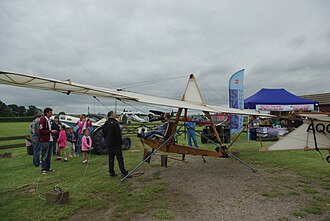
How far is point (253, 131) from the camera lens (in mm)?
16078

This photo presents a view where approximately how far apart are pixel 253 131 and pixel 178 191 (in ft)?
39.4

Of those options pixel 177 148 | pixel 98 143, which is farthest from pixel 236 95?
pixel 98 143

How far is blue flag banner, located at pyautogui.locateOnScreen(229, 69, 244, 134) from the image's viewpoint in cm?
1406

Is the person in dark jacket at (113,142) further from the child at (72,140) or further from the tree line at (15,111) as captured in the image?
the tree line at (15,111)

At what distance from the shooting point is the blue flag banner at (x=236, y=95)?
1406cm

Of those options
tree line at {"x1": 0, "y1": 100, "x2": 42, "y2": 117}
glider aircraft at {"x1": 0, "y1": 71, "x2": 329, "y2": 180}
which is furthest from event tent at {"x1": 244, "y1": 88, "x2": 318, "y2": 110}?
tree line at {"x1": 0, "y1": 100, "x2": 42, "y2": 117}

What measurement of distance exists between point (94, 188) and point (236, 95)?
36.5 ft

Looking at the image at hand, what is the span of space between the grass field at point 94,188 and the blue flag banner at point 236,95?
5.05m

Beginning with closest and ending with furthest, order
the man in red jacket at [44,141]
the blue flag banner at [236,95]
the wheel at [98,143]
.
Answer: the man in red jacket at [44,141] < the wheel at [98,143] < the blue flag banner at [236,95]

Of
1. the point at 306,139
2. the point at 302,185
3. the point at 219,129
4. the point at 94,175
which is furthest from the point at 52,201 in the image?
the point at 219,129

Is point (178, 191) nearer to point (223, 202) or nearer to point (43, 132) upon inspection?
point (223, 202)

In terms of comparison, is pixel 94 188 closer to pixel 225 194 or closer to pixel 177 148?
pixel 177 148

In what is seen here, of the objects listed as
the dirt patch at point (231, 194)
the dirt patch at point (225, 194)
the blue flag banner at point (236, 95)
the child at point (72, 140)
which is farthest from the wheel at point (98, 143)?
the blue flag banner at point (236, 95)

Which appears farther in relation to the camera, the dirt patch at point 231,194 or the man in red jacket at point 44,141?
the man in red jacket at point 44,141
